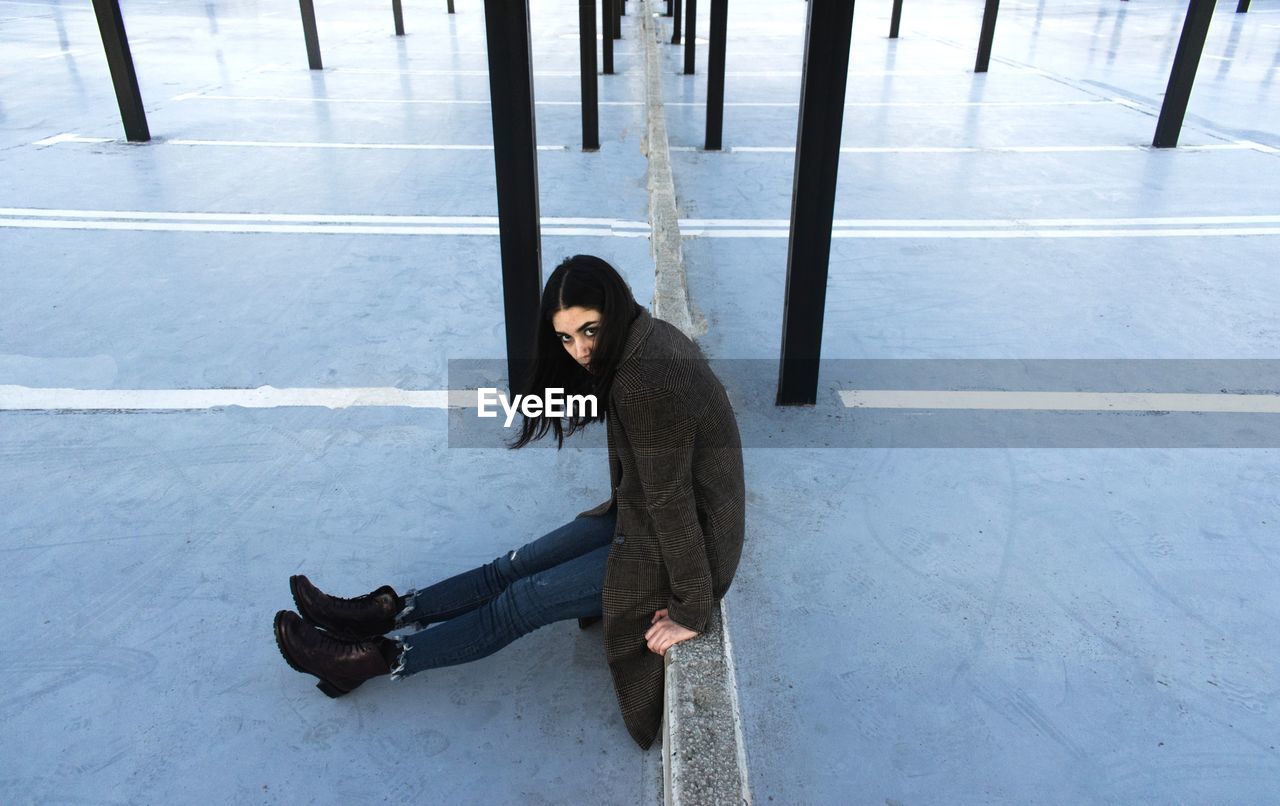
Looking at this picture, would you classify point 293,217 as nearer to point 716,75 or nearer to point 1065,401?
point 716,75

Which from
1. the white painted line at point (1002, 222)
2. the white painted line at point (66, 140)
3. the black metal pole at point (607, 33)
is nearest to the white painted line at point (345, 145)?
the white painted line at point (66, 140)

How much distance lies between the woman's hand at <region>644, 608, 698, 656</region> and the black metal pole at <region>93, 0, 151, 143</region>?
8046 millimetres

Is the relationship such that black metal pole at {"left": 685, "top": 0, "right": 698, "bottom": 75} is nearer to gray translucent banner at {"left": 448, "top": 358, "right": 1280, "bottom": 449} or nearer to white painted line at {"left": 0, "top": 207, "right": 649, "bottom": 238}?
white painted line at {"left": 0, "top": 207, "right": 649, "bottom": 238}

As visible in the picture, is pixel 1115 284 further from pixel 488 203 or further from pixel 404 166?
pixel 404 166

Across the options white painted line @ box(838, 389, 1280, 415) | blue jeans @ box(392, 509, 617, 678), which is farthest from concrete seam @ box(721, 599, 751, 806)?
white painted line @ box(838, 389, 1280, 415)

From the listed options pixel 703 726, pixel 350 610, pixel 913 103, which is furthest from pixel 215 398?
pixel 913 103

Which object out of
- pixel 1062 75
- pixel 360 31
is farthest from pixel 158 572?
pixel 360 31

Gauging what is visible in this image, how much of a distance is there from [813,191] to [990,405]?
4.30ft

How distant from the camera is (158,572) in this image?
9.00 feet

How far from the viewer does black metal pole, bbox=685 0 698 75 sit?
11078mm

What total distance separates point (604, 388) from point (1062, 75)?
13.1m

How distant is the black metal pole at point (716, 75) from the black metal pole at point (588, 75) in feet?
3.59

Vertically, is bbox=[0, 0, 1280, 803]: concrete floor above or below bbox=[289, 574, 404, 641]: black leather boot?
below

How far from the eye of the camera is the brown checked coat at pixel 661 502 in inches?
75.4
